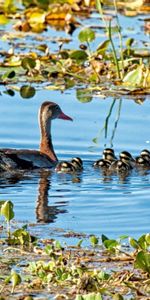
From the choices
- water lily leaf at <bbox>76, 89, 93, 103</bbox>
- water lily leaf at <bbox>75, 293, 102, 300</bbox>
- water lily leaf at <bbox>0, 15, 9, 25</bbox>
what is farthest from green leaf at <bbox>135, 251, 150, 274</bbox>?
water lily leaf at <bbox>0, 15, 9, 25</bbox>

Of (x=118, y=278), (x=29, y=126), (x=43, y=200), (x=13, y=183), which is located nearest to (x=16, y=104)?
(x=29, y=126)

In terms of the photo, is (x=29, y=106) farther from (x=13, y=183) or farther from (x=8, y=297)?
(x=8, y=297)

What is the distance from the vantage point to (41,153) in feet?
44.7

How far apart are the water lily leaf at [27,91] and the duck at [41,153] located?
A: 6.88 feet

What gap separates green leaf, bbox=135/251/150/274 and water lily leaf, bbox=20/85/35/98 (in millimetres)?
8478

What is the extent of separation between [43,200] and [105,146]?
2.78 meters

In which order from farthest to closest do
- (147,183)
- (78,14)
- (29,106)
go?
(78,14), (29,106), (147,183)

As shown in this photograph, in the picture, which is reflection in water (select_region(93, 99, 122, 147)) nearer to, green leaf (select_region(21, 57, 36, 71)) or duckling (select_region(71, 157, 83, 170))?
duckling (select_region(71, 157, 83, 170))

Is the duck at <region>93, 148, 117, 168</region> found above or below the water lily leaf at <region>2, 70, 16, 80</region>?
below

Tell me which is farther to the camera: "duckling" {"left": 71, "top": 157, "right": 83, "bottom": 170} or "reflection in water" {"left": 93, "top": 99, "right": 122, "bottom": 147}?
"reflection in water" {"left": 93, "top": 99, "right": 122, "bottom": 147}

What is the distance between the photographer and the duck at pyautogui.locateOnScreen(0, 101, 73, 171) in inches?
521

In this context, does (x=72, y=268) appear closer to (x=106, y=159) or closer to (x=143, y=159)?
(x=106, y=159)

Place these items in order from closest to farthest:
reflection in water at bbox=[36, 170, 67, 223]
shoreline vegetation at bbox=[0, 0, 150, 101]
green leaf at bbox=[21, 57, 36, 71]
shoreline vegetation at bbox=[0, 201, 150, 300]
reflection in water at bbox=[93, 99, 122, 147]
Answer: shoreline vegetation at bbox=[0, 201, 150, 300]
reflection in water at bbox=[36, 170, 67, 223]
reflection in water at bbox=[93, 99, 122, 147]
shoreline vegetation at bbox=[0, 0, 150, 101]
green leaf at bbox=[21, 57, 36, 71]

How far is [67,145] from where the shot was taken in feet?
46.5
